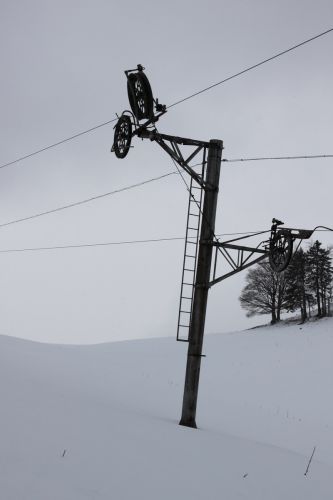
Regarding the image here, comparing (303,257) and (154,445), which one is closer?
(154,445)

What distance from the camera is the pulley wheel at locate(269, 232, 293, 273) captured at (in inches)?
465

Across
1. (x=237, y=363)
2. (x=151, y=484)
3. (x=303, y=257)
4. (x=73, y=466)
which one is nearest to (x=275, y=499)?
(x=151, y=484)

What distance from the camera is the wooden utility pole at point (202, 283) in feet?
38.3

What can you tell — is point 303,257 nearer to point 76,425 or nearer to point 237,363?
point 237,363

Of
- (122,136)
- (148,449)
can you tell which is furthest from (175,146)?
(148,449)

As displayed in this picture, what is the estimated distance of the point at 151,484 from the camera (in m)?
5.93

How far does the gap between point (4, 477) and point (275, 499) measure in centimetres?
350

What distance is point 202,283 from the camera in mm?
11781

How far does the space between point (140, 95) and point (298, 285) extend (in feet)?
152

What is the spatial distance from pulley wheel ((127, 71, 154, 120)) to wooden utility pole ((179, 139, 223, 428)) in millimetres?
1729

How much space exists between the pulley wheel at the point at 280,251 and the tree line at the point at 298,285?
43.0 meters

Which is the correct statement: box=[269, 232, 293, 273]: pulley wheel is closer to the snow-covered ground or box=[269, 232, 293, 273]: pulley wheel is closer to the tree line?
the snow-covered ground

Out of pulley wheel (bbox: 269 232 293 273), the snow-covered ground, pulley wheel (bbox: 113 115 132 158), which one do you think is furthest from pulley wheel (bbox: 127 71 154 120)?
the snow-covered ground

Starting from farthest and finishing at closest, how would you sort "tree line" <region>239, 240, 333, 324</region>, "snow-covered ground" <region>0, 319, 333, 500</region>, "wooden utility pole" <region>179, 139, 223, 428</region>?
"tree line" <region>239, 240, 333, 324</region> → "wooden utility pole" <region>179, 139, 223, 428</region> → "snow-covered ground" <region>0, 319, 333, 500</region>
